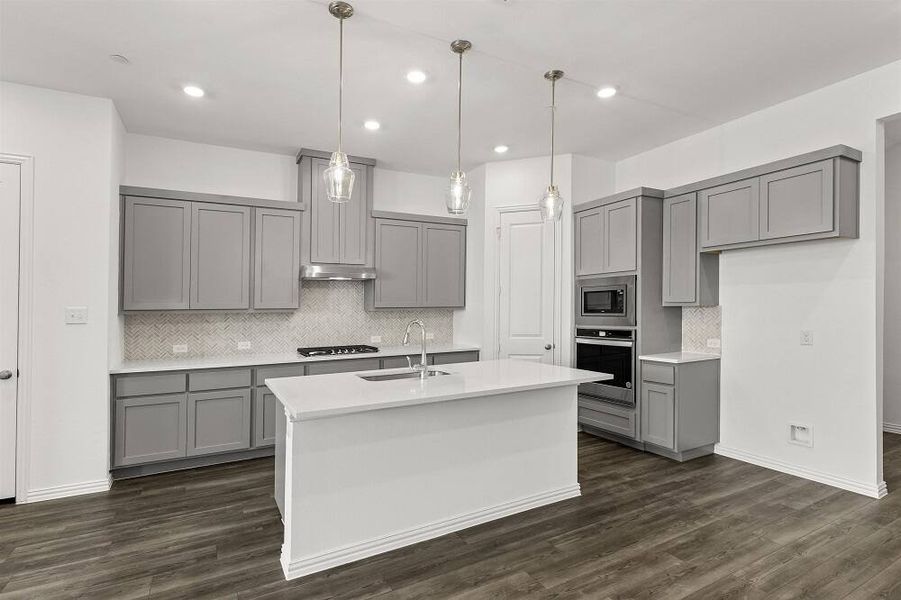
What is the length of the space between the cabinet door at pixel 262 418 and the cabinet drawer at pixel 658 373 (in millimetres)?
3248

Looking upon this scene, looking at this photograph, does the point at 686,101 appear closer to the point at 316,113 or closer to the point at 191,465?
the point at 316,113

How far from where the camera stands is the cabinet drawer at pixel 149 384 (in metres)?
3.65

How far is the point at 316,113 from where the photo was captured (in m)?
3.85

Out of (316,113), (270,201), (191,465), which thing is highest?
(316,113)

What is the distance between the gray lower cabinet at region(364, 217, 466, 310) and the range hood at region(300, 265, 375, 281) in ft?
0.57

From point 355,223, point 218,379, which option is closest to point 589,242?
point 355,223

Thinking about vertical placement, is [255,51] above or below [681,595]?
above

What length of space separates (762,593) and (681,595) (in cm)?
38

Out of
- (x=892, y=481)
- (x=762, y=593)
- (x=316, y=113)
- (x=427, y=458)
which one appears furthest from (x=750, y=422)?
(x=316, y=113)

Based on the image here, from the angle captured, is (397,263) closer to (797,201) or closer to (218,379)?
(218,379)

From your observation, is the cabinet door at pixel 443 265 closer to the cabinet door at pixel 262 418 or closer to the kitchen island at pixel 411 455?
the cabinet door at pixel 262 418

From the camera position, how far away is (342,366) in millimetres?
4504

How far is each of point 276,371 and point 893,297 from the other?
6.07m

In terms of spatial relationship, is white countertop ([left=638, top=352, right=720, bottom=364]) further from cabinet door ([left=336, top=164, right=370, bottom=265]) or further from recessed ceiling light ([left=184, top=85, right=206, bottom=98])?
recessed ceiling light ([left=184, top=85, right=206, bottom=98])
